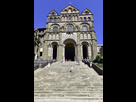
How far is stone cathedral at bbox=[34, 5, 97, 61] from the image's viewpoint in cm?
2502

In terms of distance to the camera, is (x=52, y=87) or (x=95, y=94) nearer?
(x=95, y=94)

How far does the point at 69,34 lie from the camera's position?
26.3m

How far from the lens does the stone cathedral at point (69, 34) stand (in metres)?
25.0
